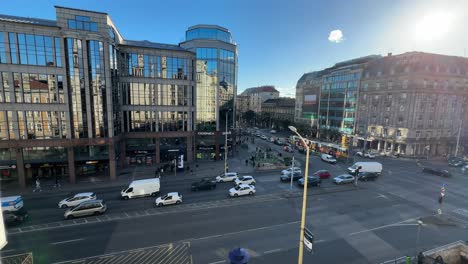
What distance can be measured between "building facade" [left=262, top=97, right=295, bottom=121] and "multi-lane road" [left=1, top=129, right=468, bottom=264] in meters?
91.4

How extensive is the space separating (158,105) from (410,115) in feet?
216

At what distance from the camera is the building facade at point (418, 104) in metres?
62.6

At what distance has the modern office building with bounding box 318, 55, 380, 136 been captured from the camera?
3098 inches

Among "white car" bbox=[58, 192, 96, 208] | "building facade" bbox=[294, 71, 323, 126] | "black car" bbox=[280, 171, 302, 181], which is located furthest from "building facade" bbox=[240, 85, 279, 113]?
"white car" bbox=[58, 192, 96, 208]

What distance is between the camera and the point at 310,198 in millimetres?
31000

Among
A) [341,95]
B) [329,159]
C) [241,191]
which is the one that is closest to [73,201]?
[241,191]

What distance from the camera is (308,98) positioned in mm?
100625

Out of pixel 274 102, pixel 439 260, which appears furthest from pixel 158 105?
pixel 274 102

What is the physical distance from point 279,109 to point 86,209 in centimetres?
11804

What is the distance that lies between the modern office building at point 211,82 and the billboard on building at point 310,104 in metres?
54.4

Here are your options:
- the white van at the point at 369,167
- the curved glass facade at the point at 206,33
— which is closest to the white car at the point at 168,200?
the white van at the point at 369,167

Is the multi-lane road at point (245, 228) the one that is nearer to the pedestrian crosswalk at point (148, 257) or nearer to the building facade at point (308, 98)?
the pedestrian crosswalk at point (148, 257)

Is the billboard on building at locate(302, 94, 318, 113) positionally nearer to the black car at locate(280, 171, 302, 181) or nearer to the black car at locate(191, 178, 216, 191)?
the black car at locate(280, 171, 302, 181)

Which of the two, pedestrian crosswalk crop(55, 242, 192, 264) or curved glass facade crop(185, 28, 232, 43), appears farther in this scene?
curved glass facade crop(185, 28, 232, 43)
